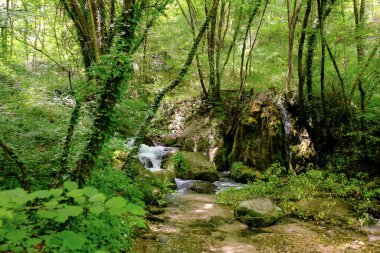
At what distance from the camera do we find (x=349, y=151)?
1005cm

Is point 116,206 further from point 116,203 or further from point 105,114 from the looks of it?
point 105,114

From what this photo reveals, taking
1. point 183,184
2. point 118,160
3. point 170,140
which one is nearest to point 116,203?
point 118,160

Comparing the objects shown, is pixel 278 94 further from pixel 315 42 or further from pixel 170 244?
pixel 170 244

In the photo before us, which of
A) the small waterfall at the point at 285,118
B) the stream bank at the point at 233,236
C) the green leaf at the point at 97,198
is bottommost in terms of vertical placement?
the stream bank at the point at 233,236

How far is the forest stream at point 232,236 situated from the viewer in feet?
17.8

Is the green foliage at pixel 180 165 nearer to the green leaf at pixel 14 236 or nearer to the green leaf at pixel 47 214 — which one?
the green leaf at pixel 14 236

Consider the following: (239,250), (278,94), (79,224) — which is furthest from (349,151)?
(79,224)

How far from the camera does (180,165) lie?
11.0m

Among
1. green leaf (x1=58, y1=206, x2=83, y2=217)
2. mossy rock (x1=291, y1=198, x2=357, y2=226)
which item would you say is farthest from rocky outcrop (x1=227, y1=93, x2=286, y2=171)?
green leaf (x1=58, y1=206, x2=83, y2=217)

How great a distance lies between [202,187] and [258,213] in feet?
10.8

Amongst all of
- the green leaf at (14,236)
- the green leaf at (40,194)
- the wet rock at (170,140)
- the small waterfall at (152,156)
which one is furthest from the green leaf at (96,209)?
the wet rock at (170,140)

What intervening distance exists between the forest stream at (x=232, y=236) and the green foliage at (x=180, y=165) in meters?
3.23

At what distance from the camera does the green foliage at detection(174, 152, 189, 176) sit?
1087 centimetres

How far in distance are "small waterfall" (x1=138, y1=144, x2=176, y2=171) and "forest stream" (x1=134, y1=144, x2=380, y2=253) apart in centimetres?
401
